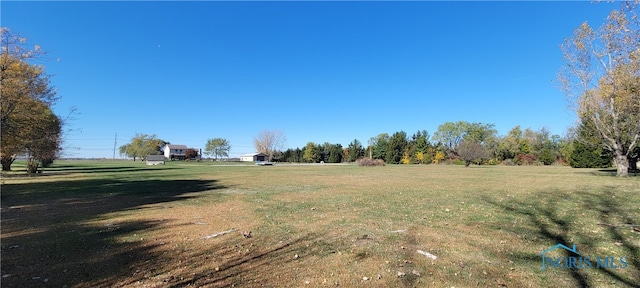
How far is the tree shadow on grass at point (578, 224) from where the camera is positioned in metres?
3.54

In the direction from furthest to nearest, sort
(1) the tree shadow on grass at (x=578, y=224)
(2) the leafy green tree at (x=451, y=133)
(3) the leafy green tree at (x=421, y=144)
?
(2) the leafy green tree at (x=451, y=133), (3) the leafy green tree at (x=421, y=144), (1) the tree shadow on grass at (x=578, y=224)

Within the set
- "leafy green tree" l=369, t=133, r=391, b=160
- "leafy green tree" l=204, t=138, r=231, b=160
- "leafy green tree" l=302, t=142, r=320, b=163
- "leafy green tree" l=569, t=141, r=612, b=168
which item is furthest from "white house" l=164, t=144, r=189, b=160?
"leafy green tree" l=569, t=141, r=612, b=168

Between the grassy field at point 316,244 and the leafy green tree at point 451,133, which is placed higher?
the leafy green tree at point 451,133

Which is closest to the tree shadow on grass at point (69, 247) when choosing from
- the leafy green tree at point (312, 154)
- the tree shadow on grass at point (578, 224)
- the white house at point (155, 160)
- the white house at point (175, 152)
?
the tree shadow on grass at point (578, 224)

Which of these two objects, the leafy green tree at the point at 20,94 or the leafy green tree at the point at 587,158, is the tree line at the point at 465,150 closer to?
the leafy green tree at the point at 587,158

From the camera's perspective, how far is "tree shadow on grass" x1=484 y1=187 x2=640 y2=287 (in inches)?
140

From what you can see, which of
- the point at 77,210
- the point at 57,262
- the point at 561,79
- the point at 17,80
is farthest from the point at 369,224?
the point at 561,79

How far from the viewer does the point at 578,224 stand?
6000 mm

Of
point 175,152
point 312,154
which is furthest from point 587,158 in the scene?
point 175,152

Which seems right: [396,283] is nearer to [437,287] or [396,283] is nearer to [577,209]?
[437,287]
